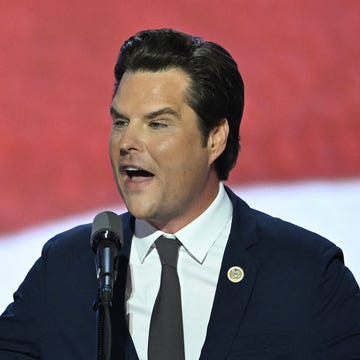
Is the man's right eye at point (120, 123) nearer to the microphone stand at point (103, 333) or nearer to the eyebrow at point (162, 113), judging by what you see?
the eyebrow at point (162, 113)

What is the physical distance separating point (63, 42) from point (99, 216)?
2.82 ft

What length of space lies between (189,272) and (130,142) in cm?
32

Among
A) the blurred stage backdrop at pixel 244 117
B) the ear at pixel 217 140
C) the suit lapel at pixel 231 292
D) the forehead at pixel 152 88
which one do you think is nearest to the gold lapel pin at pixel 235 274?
the suit lapel at pixel 231 292

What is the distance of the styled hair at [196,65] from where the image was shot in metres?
2.30

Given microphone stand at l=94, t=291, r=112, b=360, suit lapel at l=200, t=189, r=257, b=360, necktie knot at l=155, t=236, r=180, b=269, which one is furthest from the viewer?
necktie knot at l=155, t=236, r=180, b=269

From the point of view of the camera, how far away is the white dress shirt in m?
2.23

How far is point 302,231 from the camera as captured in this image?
238 cm

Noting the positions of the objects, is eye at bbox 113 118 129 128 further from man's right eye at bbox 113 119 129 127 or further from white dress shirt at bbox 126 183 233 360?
white dress shirt at bbox 126 183 233 360

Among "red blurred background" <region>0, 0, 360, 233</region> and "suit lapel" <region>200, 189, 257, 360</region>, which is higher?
"red blurred background" <region>0, 0, 360, 233</region>

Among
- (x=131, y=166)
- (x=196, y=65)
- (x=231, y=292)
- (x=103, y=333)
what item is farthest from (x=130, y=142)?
(x=103, y=333)

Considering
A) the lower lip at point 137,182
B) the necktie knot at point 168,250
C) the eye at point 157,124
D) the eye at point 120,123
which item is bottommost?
the necktie knot at point 168,250

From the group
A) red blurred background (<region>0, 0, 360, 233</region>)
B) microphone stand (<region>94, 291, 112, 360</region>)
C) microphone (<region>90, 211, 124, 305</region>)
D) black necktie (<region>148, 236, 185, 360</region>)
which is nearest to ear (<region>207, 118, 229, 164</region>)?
black necktie (<region>148, 236, 185, 360</region>)

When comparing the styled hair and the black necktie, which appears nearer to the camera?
the black necktie

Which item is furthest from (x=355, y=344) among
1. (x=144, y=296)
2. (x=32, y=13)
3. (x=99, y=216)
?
(x=32, y=13)
